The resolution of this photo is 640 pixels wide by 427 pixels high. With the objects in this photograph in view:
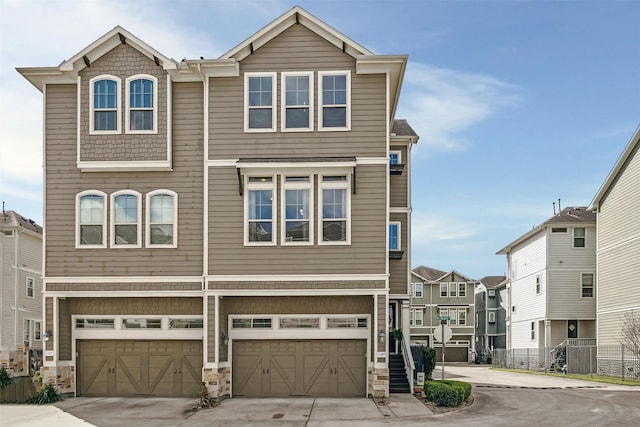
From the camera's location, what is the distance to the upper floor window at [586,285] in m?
38.1

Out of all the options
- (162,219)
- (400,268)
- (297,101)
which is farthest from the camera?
(400,268)

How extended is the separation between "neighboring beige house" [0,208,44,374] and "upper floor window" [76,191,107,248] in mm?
19218

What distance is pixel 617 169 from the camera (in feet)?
105

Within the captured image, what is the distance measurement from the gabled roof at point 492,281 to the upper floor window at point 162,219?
1846 inches

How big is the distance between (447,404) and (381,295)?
146 inches

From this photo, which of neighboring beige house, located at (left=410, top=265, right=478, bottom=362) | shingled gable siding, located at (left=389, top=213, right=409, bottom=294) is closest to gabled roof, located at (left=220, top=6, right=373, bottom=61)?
shingled gable siding, located at (left=389, top=213, right=409, bottom=294)

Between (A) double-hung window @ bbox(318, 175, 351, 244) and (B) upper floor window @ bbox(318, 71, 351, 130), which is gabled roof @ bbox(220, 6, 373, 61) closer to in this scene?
(B) upper floor window @ bbox(318, 71, 351, 130)

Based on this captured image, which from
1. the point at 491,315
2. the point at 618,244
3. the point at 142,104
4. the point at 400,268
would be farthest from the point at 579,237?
the point at 142,104

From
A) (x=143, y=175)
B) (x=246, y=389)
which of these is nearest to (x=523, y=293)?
(x=246, y=389)

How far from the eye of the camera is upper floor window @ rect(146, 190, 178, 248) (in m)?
19.4

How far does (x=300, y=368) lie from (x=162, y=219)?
6.57m

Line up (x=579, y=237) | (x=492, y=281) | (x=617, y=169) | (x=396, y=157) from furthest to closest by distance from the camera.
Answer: (x=492, y=281) → (x=579, y=237) → (x=617, y=169) → (x=396, y=157)

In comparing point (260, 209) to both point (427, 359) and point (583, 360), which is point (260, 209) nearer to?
point (427, 359)

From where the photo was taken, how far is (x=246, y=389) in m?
19.6
